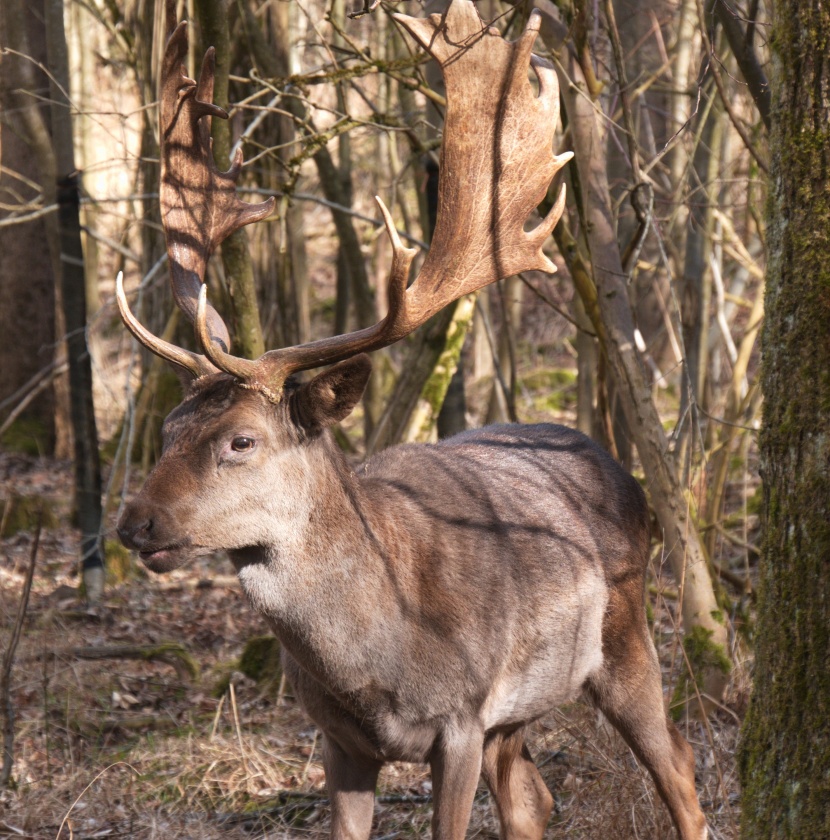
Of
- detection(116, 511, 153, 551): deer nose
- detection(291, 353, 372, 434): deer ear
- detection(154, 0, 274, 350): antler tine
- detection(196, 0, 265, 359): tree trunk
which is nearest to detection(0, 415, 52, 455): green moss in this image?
detection(196, 0, 265, 359): tree trunk

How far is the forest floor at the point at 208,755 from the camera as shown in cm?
505

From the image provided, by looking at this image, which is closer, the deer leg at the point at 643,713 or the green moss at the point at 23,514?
the deer leg at the point at 643,713

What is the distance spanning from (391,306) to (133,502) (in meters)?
1.17

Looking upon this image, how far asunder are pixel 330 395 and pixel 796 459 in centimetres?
168

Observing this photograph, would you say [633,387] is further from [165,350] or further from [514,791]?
[165,350]

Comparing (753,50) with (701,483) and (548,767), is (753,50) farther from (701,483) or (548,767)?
(548,767)

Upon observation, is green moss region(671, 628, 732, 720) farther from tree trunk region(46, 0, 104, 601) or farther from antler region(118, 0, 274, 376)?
tree trunk region(46, 0, 104, 601)

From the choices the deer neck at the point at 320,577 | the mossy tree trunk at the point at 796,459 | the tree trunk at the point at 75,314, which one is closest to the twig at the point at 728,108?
the mossy tree trunk at the point at 796,459

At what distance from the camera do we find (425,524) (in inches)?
173

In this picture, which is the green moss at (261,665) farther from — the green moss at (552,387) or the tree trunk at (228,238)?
the green moss at (552,387)

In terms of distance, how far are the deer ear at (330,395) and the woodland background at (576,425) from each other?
1.43 meters

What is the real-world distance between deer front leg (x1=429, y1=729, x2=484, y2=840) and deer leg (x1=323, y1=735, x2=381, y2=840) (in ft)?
1.20

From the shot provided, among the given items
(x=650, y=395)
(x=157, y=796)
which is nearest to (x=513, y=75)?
(x=650, y=395)

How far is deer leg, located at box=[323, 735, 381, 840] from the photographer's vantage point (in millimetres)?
4320
